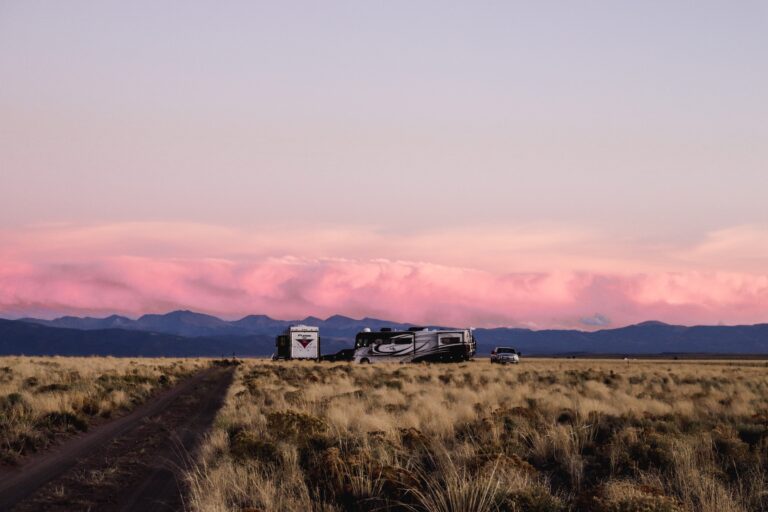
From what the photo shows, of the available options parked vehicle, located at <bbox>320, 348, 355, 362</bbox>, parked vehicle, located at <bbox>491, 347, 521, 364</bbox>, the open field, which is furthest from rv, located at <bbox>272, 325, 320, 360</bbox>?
the open field

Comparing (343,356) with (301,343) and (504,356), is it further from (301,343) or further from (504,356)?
(504,356)

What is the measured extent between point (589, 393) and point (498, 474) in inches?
654

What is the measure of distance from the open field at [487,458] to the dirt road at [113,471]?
70cm

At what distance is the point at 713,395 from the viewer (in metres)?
25.2

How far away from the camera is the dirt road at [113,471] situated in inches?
420

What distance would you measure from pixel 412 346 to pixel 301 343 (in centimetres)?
1448

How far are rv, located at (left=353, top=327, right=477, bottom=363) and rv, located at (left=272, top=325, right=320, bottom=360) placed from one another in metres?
9.50

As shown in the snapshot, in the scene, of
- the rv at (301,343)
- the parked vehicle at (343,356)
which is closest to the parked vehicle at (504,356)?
the parked vehicle at (343,356)

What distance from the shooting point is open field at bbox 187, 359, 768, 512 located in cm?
895

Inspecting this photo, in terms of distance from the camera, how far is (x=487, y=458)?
11.0m

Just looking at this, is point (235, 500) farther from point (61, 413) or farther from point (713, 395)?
point (713, 395)

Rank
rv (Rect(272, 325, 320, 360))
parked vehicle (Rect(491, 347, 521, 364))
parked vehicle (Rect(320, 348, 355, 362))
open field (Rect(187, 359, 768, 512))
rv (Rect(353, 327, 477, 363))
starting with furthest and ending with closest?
rv (Rect(272, 325, 320, 360)), parked vehicle (Rect(320, 348, 355, 362)), parked vehicle (Rect(491, 347, 521, 364)), rv (Rect(353, 327, 477, 363)), open field (Rect(187, 359, 768, 512))

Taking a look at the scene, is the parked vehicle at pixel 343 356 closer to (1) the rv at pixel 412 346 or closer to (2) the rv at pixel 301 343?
(2) the rv at pixel 301 343

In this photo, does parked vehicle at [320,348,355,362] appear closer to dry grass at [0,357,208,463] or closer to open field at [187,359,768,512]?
dry grass at [0,357,208,463]
